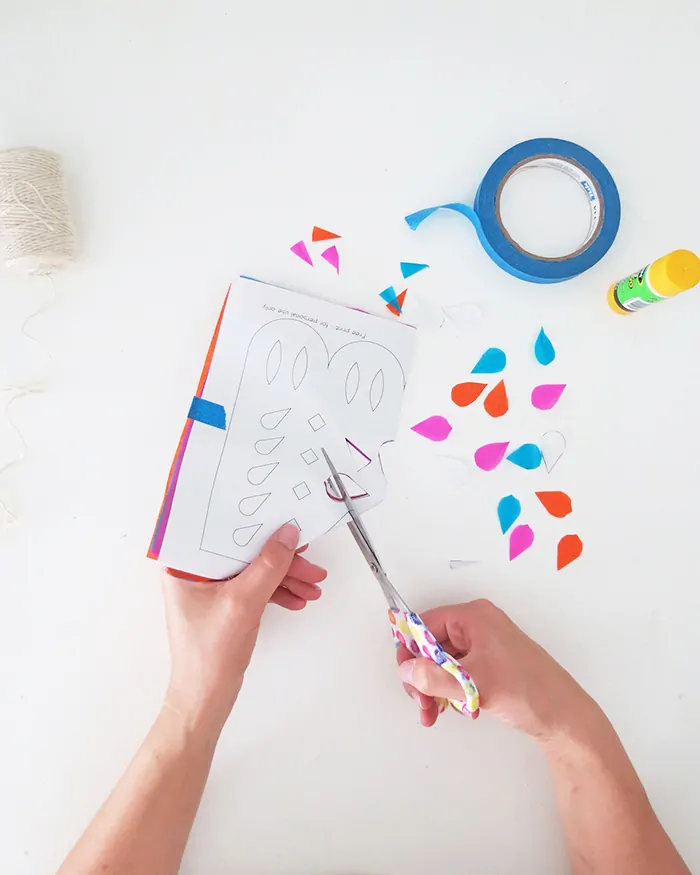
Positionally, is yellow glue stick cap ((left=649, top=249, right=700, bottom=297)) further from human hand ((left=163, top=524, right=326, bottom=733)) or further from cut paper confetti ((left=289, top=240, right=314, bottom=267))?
human hand ((left=163, top=524, right=326, bottom=733))

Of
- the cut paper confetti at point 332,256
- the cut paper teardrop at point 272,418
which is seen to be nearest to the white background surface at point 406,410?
the cut paper confetti at point 332,256

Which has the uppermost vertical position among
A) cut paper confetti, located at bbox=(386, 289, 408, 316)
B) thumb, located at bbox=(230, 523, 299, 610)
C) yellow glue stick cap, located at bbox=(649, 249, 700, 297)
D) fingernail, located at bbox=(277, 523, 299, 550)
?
yellow glue stick cap, located at bbox=(649, 249, 700, 297)

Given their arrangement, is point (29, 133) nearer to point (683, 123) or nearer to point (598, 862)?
point (683, 123)

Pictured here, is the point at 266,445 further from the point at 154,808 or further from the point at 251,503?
the point at 154,808

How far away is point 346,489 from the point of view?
823 mm

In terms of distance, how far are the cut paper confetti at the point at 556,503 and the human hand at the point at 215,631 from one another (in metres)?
0.33

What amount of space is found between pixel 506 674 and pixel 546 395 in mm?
344

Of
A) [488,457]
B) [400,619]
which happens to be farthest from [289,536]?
[488,457]

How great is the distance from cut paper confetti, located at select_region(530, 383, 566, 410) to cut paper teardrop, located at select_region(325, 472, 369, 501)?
0.25 meters

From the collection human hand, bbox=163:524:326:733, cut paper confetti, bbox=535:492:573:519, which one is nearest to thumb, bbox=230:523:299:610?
human hand, bbox=163:524:326:733

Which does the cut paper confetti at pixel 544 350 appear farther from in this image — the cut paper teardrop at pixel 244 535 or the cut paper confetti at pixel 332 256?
the cut paper teardrop at pixel 244 535

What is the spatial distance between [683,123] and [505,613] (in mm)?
686

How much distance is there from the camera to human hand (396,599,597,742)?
779 mm

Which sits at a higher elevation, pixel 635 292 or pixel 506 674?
pixel 635 292
